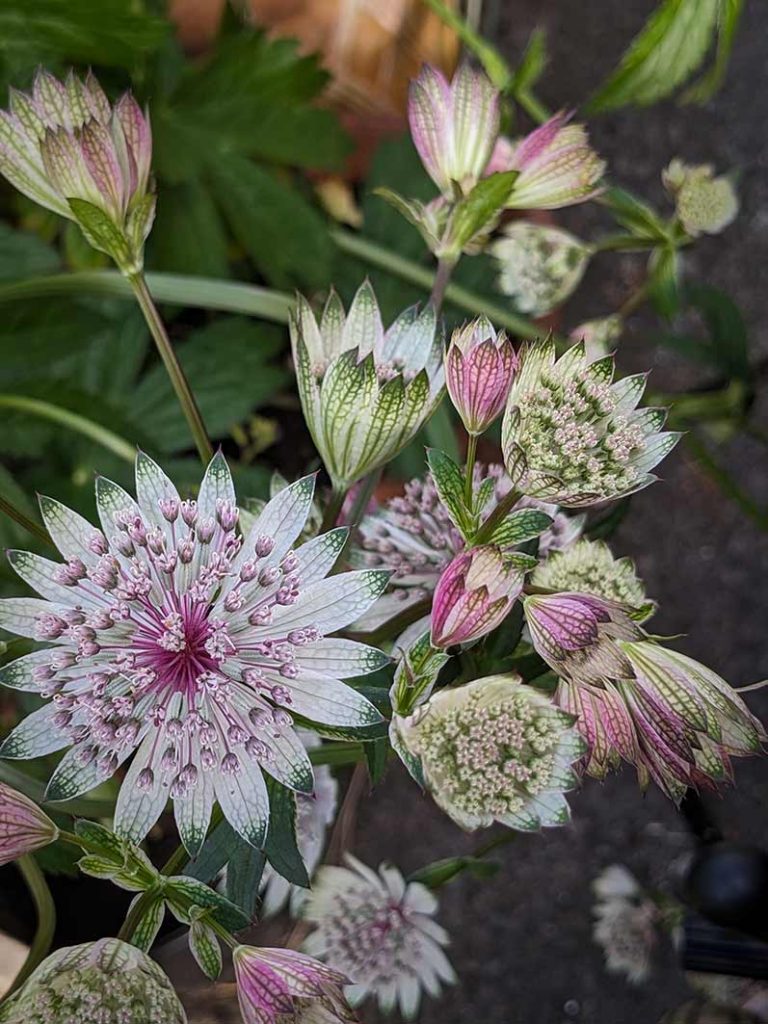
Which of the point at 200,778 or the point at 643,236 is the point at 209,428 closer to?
the point at 643,236

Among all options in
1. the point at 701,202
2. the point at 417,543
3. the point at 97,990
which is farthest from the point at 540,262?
the point at 97,990

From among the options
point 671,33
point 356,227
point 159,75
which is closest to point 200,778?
point 671,33

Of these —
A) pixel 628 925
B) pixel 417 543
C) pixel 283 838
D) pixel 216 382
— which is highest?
pixel 216 382

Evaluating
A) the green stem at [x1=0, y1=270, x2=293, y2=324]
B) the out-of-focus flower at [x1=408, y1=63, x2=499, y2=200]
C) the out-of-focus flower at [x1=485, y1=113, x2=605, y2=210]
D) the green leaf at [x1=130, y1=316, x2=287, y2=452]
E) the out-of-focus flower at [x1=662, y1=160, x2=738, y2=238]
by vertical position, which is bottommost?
the out-of-focus flower at [x1=485, y1=113, x2=605, y2=210]

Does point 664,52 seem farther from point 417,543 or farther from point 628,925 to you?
point 628,925

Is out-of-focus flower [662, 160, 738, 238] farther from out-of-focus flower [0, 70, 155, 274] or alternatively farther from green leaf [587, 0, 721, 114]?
out-of-focus flower [0, 70, 155, 274]

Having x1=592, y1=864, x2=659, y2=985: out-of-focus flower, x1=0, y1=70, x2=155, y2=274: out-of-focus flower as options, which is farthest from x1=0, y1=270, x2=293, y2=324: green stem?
x1=592, y1=864, x2=659, y2=985: out-of-focus flower
